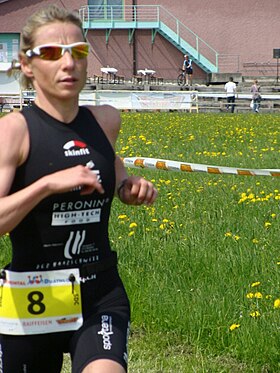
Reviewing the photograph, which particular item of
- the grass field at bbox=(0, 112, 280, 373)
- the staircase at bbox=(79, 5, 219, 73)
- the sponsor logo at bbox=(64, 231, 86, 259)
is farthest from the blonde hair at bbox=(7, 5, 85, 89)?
the staircase at bbox=(79, 5, 219, 73)

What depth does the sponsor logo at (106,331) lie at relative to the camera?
3926mm

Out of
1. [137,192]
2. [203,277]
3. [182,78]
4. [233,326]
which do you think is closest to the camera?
[137,192]

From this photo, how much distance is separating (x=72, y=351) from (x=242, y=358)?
6.58 feet

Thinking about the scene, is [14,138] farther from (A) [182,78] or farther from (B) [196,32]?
(B) [196,32]

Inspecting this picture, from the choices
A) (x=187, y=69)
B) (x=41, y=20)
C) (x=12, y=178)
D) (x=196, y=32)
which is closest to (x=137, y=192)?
(x=12, y=178)

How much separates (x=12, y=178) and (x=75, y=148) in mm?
284

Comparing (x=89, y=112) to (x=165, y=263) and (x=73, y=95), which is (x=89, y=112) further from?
(x=165, y=263)

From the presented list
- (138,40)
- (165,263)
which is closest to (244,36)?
(138,40)

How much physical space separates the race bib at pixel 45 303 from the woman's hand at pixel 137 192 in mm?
397

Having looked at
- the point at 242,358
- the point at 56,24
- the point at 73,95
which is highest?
the point at 56,24

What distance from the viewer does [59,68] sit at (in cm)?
400

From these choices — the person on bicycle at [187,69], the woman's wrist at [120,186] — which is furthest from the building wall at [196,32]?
the woman's wrist at [120,186]

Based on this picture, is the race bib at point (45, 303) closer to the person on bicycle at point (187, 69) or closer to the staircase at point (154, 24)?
the person on bicycle at point (187, 69)

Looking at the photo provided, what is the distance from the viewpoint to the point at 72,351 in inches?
157
